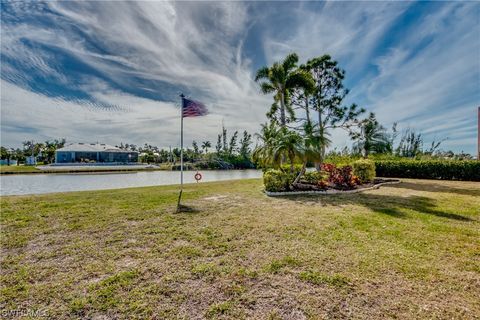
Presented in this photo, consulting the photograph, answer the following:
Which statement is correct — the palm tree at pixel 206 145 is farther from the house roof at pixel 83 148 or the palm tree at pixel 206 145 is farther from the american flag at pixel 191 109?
the american flag at pixel 191 109

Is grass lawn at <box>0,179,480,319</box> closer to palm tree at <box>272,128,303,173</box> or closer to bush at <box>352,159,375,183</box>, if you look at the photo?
palm tree at <box>272,128,303,173</box>

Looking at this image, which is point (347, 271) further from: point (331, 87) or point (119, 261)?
point (331, 87)

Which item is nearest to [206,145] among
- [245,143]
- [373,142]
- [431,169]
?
[245,143]

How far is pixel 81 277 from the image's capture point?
2.76 m

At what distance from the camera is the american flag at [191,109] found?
23.7ft

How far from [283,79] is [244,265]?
15.1 metres

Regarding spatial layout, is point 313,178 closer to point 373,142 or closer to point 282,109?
point 282,109

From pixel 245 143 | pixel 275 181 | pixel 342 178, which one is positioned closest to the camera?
pixel 275 181

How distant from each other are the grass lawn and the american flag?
326 cm

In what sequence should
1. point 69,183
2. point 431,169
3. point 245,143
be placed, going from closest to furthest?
point 431,169, point 69,183, point 245,143

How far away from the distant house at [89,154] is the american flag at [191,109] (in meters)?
41.5

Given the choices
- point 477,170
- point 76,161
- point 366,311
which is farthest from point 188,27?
point 76,161

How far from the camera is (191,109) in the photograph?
7.26 metres

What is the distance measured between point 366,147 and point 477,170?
32.6ft
